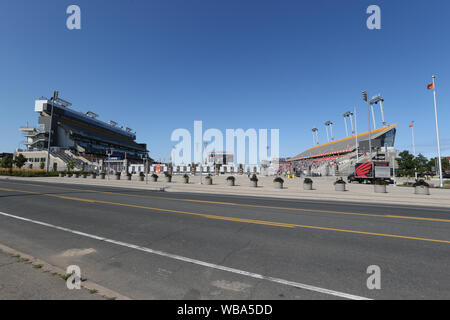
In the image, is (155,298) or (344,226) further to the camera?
(344,226)

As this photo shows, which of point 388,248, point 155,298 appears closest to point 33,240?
point 155,298

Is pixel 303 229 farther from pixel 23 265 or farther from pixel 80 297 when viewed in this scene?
pixel 23 265

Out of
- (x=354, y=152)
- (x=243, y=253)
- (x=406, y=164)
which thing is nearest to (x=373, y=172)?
(x=406, y=164)

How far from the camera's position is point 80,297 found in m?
2.89

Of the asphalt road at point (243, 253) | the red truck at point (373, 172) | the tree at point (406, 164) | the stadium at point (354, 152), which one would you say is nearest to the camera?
the asphalt road at point (243, 253)

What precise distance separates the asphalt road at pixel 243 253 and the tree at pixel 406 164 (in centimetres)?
3197

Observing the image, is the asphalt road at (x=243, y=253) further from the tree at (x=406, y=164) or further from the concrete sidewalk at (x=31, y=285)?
the tree at (x=406, y=164)

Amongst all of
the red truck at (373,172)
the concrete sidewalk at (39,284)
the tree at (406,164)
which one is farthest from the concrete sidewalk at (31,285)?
the tree at (406,164)

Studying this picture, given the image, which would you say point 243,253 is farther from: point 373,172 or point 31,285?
point 373,172

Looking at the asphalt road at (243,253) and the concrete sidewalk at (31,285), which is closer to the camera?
the concrete sidewalk at (31,285)

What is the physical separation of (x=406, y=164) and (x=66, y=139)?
11010 cm

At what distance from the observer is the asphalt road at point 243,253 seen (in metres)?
3.24

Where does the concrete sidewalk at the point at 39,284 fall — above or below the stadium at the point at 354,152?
below
